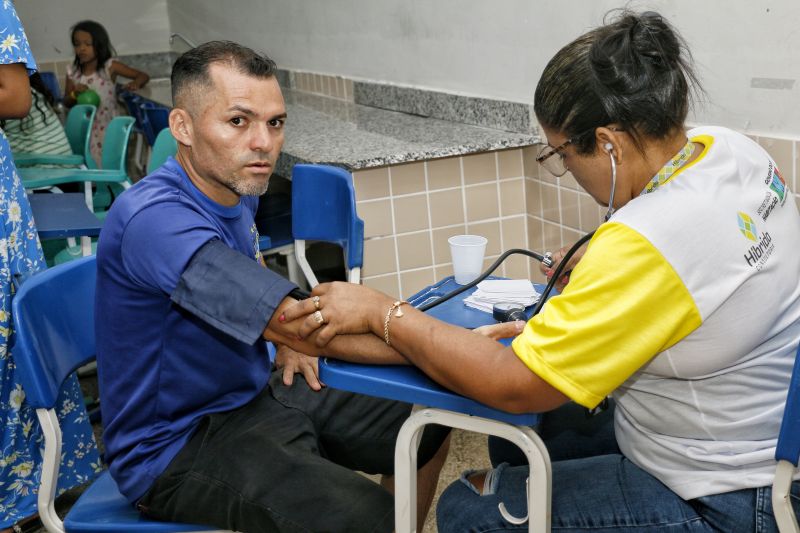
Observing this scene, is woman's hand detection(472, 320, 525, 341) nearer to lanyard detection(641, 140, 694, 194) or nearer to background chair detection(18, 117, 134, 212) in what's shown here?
lanyard detection(641, 140, 694, 194)

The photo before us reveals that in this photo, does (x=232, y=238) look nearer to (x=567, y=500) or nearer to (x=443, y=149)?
(x=567, y=500)

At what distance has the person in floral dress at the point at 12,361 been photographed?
2080 millimetres

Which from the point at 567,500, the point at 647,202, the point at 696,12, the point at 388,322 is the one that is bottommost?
the point at 567,500

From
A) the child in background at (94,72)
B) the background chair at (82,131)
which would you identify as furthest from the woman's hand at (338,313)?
the child in background at (94,72)

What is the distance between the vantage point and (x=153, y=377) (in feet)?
4.67

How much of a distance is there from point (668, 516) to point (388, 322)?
1.62ft

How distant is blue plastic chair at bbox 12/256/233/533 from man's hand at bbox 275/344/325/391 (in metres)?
0.38

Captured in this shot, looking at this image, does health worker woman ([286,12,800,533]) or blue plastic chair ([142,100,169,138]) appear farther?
blue plastic chair ([142,100,169,138])

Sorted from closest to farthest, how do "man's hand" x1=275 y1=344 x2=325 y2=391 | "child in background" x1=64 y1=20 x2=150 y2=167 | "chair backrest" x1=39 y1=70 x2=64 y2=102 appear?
"man's hand" x1=275 y1=344 x2=325 y2=391, "child in background" x1=64 y1=20 x2=150 y2=167, "chair backrest" x1=39 y1=70 x2=64 y2=102

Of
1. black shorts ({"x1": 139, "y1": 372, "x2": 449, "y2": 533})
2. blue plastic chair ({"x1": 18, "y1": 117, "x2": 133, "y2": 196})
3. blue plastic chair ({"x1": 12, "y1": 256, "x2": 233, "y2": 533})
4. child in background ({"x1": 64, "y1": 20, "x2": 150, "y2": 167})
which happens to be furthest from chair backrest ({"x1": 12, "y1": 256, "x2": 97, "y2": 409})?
child in background ({"x1": 64, "y1": 20, "x2": 150, "y2": 167})

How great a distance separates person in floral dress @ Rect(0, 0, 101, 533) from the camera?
2080 mm

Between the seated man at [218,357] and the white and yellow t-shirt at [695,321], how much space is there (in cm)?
33

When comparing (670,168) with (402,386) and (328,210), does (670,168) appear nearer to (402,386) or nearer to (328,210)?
(402,386)

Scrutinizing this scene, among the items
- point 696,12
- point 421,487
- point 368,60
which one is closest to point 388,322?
point 421,487
